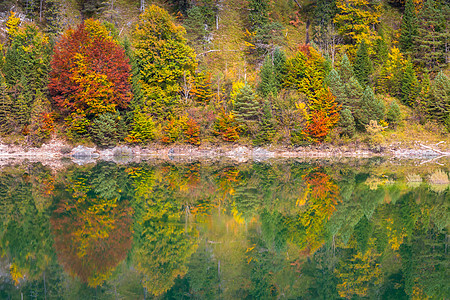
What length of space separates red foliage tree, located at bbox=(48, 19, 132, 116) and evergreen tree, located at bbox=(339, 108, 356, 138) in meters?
24.5

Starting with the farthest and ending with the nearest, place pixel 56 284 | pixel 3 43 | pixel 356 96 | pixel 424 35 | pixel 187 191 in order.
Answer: pixel 424 35 → pixel 3 43 → pixel 356 96 → pixel 187 191 → pixel 56 284

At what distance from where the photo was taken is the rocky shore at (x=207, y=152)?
42.8m

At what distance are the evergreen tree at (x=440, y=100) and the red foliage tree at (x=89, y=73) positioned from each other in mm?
35271

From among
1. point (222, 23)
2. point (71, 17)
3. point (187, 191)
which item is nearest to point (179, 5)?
point (222, 23)

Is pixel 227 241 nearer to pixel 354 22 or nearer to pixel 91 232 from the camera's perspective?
pixel 91 232

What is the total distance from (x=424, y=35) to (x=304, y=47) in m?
17.8

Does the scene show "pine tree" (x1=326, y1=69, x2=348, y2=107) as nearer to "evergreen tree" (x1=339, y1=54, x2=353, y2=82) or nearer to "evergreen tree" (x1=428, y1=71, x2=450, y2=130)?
"evergreen tree" (x1=339, y1=54, x2=353, y2=82)

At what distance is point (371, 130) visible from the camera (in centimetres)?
4338

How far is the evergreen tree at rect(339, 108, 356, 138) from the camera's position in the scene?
44.8 m

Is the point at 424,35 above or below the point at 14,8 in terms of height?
below

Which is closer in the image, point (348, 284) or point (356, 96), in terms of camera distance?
point (348, 284)

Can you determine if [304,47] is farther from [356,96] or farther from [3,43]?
[3,43]

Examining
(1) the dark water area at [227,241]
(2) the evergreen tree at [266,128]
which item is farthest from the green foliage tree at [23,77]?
(1) the dark water area at [227,241]

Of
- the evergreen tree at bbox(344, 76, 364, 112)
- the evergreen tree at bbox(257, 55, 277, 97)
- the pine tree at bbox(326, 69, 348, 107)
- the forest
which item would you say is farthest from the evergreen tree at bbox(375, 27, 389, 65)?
the evergreen tree at bbox(257, 55, 277, 97)
